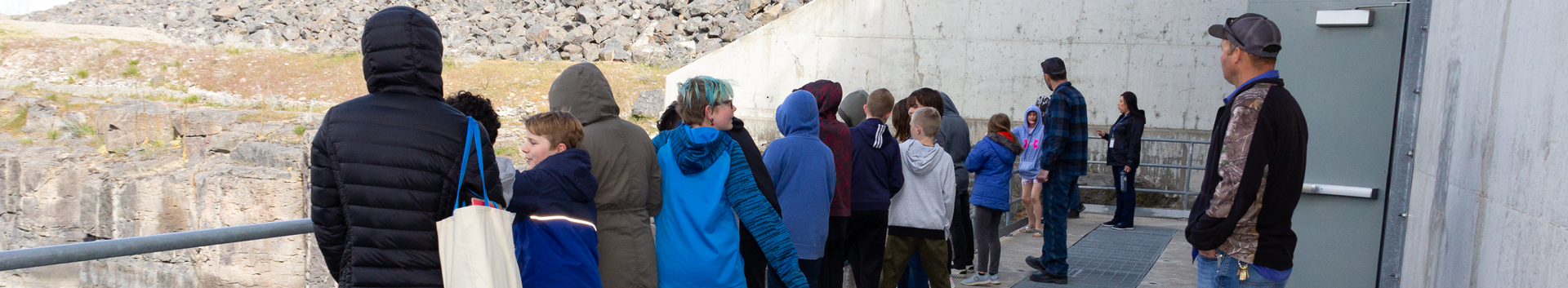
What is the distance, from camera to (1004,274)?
277 inches

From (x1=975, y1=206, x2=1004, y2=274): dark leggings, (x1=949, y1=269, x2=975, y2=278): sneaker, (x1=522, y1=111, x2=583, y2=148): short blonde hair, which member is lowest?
(x1=949, y1=269, x2=975, y2=278): sneaker

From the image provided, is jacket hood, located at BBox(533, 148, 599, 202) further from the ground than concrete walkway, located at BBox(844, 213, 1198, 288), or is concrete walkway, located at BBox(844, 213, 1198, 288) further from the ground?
jacket hood, located at BBox(533, 148, 599, 202)

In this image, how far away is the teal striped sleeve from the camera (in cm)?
378

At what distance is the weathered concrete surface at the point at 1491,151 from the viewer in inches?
90.0

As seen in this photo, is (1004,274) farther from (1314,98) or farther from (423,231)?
(423,231)

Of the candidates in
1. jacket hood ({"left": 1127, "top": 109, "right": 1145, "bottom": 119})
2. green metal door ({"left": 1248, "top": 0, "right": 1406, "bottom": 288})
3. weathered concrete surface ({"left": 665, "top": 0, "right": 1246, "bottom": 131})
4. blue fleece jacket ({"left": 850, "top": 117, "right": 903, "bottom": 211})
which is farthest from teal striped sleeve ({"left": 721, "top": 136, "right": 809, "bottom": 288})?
weathered concrete surface ({"left": 665, "top": 0, "right": 1246, "bottom": 131})

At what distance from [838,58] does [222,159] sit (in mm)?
9361

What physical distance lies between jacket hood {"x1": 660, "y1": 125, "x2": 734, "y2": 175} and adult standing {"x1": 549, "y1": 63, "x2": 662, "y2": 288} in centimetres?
15

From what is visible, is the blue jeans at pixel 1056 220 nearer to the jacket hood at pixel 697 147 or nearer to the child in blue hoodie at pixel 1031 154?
the child in blue hoodie at pixel 1031 154

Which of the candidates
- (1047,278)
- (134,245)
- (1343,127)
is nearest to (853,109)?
(1047,278)

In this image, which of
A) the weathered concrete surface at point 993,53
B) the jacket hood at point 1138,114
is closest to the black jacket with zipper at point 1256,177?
the jacket hood at point 1138,114

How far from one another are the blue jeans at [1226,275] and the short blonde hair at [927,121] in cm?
220

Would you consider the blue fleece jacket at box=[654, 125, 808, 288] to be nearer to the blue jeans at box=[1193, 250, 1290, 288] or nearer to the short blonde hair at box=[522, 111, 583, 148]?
the short blonde hair at box=[522, 111, 583, 148]

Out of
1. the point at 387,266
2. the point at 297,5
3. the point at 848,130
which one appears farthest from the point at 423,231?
the point at 297,5
